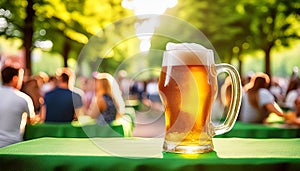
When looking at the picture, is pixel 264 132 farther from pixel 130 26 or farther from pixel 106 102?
pixel 130 26

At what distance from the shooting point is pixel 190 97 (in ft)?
5.04

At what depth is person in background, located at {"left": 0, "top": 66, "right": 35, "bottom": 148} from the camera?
366 cm

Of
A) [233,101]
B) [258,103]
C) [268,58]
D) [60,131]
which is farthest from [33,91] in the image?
[268,58]

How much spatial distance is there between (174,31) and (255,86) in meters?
15.1

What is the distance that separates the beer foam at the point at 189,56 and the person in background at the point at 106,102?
13.7 feet

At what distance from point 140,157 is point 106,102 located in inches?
194

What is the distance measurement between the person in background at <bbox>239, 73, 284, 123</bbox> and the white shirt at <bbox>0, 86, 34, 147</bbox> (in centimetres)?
236

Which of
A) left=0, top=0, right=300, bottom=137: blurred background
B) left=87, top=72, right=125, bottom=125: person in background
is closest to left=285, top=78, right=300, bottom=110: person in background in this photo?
left=0, top=0, right=300, bottom=137: blurred background

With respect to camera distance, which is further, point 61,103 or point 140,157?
point 61,103

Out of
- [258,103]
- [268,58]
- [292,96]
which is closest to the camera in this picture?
[258,103]

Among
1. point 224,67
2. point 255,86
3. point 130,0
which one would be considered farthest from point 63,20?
point 224,67

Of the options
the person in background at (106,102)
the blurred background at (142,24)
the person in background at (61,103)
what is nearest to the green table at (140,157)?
the person in background at (106,102)

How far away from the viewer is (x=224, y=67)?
1537mm

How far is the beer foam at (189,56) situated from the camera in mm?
1559
